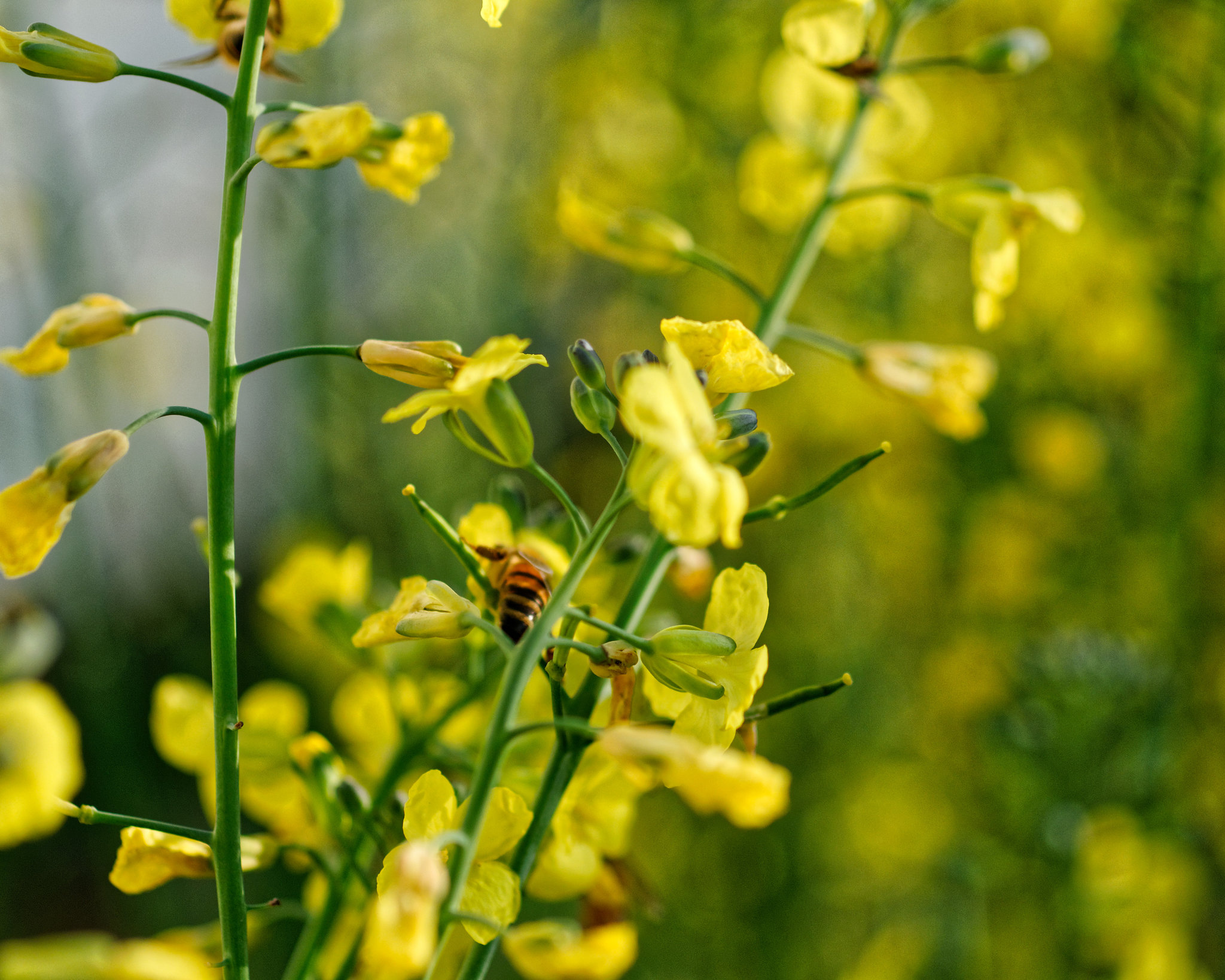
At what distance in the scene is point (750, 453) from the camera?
1.54 ft

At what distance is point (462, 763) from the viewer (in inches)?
24.2

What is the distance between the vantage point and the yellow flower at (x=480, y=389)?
17.3 inches

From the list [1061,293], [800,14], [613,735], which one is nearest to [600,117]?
[1061,293]

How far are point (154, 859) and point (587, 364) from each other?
0.34 meters

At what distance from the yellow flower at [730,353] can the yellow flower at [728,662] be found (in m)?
0.09

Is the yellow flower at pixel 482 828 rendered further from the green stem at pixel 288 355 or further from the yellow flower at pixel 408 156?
the yellow flower at pixel 408 156

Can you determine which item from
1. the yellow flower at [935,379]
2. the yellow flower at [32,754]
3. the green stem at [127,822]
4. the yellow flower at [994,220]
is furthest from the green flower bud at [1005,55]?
the yellow flower at [32,754]

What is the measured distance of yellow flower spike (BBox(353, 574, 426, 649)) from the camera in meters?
0.47

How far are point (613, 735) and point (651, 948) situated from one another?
1.60 m

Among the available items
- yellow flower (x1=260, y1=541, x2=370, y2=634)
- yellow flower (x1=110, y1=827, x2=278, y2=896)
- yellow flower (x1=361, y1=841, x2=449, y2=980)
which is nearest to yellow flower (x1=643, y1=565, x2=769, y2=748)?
yellow flower (x1=361, y1=841, x2=449, y2=980)

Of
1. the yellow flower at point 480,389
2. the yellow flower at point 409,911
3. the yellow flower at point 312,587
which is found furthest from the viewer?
the yellow flower at point 312,587

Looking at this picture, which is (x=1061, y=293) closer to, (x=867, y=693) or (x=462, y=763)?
(x=867, y=693)

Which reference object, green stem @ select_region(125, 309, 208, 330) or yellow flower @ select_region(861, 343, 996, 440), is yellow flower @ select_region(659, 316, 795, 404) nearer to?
green stem @ select_region(125, 309, 208, 330)

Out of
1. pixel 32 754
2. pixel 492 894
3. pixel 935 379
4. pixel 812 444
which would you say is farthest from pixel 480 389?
pixel 812 444
